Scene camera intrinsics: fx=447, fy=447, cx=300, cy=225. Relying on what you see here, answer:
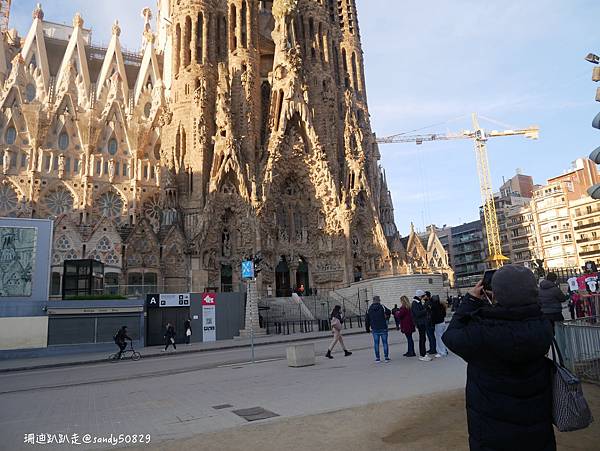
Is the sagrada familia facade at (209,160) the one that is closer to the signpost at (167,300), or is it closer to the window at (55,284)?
the window at (55,284)

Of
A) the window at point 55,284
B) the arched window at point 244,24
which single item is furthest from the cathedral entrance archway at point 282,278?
the arched window at point 244,24

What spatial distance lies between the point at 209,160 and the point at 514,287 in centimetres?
4135

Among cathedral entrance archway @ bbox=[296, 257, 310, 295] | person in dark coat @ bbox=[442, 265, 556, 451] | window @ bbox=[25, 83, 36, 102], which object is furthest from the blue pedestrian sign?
window @ bbox=[25, 83, 36, 102]

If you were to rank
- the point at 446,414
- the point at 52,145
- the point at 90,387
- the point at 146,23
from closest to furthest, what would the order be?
the point at 446,414 < the point at 90,387 < the point at 52,145 < the point at 146,23

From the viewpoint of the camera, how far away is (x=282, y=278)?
43.7 meters

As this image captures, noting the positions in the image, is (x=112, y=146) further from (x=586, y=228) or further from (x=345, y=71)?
(x=586, y=228)

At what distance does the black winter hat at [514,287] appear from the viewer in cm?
274

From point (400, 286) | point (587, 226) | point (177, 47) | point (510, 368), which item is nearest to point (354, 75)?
point (177, 47)

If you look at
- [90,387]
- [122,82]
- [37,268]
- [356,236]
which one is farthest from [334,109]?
Answer: [90,387]

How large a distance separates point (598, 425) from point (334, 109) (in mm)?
46959

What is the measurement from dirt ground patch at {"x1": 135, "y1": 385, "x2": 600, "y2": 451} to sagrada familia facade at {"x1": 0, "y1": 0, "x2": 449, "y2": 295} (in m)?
33.2

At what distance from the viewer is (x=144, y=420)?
21.5ft

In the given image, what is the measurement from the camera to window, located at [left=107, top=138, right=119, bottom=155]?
47844mm

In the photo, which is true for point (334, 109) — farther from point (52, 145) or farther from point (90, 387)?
point (90, 387)
